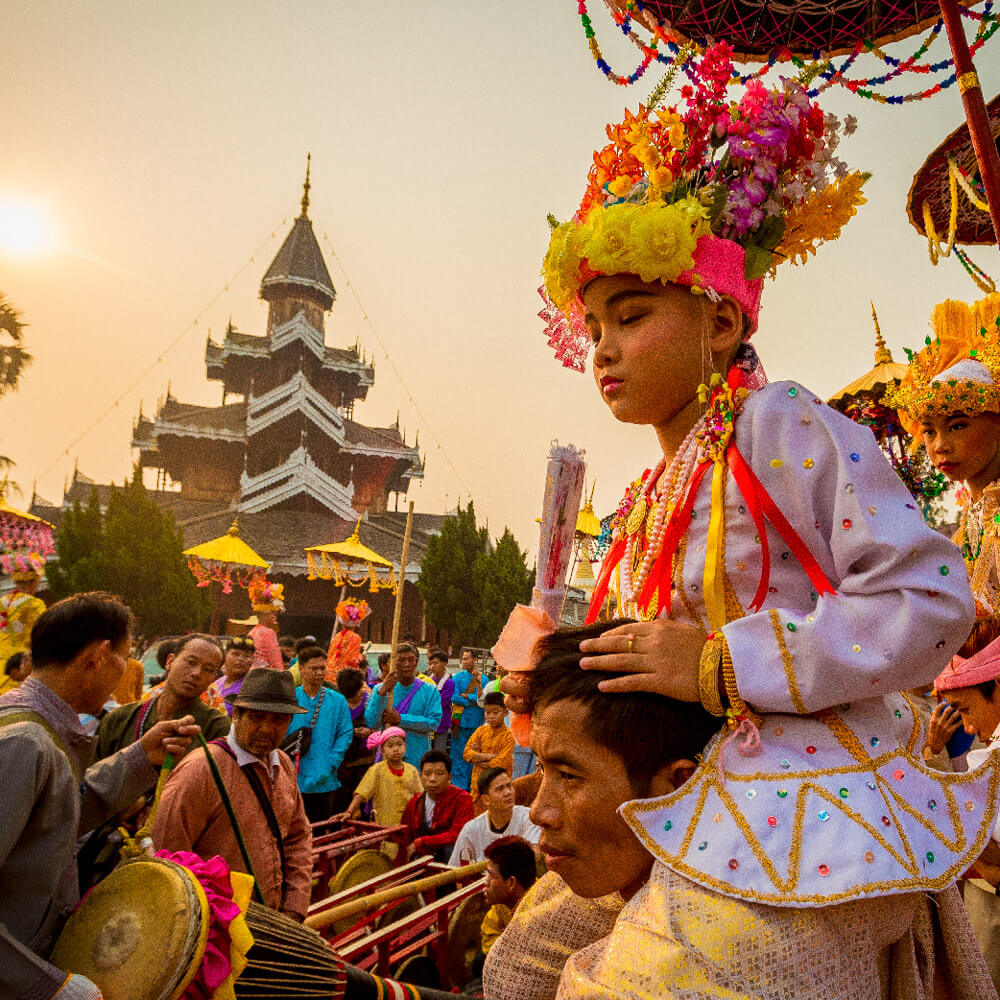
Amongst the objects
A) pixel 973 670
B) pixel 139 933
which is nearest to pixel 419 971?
pixel 139 933

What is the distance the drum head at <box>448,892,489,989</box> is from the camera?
430 centimetres

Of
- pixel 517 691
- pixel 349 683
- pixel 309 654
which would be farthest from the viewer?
pixel 349 683

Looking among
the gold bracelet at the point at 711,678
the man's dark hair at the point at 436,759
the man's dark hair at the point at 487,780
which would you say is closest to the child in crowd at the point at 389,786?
the man's dark hair at the point at 436,759

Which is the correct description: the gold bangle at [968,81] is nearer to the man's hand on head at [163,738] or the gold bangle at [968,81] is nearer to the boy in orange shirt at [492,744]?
the man's hand on head at [163,738]

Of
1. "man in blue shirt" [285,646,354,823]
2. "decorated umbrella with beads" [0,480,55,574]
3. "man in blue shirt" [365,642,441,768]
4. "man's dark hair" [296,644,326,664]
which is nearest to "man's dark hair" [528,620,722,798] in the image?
"man in blue shirt" [285,646,354,823]

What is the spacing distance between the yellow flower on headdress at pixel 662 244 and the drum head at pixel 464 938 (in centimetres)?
394

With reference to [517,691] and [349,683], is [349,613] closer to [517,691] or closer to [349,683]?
[349,683]

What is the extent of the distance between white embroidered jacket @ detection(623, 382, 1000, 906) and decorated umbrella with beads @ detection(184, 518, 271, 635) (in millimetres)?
14867

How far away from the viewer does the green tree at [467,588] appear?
2984 centimetres

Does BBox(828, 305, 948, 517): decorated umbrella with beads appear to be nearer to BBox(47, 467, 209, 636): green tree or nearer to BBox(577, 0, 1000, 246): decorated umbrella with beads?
BBox(577, 0, 1000, 246): decorated umbrella with beads

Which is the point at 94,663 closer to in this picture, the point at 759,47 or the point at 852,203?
the point at 852,203

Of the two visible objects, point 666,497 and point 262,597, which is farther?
point 262,597

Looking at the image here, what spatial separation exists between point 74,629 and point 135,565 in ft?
74.9

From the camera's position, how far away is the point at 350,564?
2314cm
